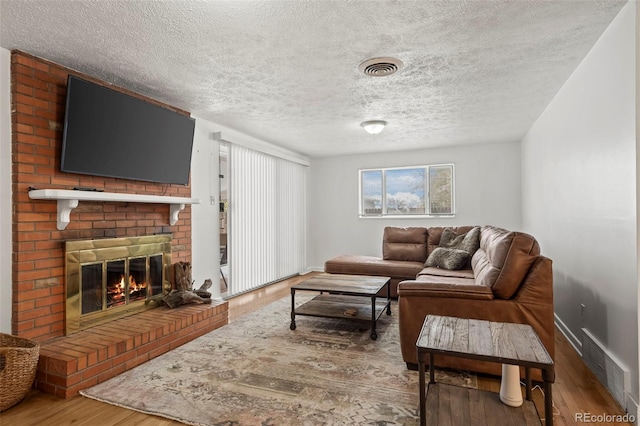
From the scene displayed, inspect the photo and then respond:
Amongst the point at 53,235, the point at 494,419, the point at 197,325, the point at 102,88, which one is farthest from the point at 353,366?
the point at 102,88

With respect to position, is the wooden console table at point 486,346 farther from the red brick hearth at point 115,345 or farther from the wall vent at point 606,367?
the red brick hearth at point 115,345

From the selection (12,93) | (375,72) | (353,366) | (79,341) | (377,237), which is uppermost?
(375,72)

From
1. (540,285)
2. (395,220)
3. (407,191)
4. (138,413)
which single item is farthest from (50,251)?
(407,191)

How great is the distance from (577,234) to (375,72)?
2113mm

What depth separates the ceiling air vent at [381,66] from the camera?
104 inches

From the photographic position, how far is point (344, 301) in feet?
12.4

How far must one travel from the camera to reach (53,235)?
2.64 metres

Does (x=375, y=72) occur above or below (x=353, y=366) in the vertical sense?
above

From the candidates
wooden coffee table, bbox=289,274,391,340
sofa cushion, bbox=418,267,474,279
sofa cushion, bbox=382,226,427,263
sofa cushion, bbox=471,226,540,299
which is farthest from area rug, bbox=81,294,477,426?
sofa cushion, bbox=382,226,427,263

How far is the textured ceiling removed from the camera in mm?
1997

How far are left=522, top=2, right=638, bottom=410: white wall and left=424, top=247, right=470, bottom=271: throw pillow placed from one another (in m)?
0.89

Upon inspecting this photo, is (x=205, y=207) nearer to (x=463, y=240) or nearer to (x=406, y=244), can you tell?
(x=406, y=244)

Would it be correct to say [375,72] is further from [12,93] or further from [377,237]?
[377,237]

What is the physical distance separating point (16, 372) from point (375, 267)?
3704 mm
